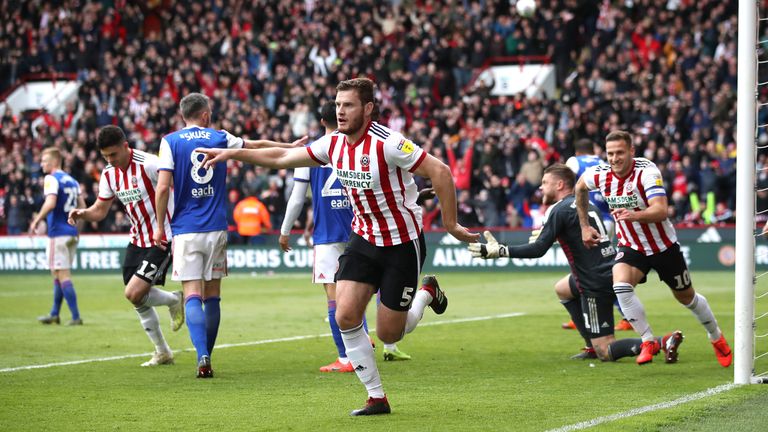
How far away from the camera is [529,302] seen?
1892 centimetres

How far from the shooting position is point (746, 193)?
896cm

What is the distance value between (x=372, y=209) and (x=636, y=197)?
3.47m

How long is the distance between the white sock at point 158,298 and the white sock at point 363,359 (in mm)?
3845

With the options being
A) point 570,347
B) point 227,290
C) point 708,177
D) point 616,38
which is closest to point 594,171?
point 570,347

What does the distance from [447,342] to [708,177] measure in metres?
14.1

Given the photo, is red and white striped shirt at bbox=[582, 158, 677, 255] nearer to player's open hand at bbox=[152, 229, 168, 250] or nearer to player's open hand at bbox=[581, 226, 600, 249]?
player's open hand at bbox=[581, 226, 600, 249]

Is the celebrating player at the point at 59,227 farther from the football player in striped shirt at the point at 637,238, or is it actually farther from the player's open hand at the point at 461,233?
the player's open hand at the point at 461,233

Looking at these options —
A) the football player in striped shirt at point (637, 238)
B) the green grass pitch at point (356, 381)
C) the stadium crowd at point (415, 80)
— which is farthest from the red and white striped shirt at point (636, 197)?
the stadium crowd at point (415, 80)

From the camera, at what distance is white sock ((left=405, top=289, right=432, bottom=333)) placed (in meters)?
9.67

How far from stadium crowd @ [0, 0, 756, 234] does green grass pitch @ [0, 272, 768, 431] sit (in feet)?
33.0

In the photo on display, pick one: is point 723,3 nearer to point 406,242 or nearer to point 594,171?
point 594,171

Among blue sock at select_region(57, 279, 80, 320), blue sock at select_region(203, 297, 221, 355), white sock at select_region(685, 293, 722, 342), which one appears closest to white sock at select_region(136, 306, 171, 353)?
blue sock at select_region(203, 297, 221, 355)

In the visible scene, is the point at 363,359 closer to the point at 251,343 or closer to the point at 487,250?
the point at 487,250

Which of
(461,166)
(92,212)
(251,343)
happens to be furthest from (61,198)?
(461,166)
